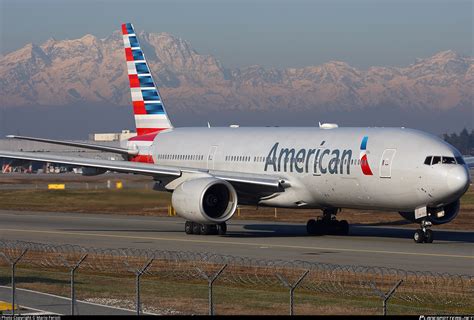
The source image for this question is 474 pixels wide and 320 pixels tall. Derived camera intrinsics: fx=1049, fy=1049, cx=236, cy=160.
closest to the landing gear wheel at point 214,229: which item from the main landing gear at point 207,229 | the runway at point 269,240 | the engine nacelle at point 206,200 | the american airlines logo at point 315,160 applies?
the main landing gear at point 207,229

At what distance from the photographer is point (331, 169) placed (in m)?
43.0

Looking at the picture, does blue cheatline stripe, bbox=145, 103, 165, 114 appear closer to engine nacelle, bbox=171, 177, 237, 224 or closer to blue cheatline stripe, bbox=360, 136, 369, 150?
engine nacelle, bbox=171, 177, 237, 224

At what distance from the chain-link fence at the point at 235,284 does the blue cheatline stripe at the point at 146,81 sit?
2057cm

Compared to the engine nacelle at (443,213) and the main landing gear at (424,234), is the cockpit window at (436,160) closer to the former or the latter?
the engine nacelle at (443,213)

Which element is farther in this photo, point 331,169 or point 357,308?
point 331,169

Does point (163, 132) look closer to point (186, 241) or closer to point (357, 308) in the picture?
point (186, 241)

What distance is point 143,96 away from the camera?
56.4 m

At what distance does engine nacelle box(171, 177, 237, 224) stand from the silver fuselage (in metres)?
2.26

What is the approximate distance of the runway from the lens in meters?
34.9

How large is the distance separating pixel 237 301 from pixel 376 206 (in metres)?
18.6

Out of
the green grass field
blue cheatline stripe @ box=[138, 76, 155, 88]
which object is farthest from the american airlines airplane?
the green grass field

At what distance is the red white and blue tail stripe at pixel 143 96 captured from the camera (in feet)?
184

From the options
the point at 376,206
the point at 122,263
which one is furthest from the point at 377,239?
the point at 122,263

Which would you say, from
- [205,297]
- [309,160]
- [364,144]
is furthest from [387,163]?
[205,297]
